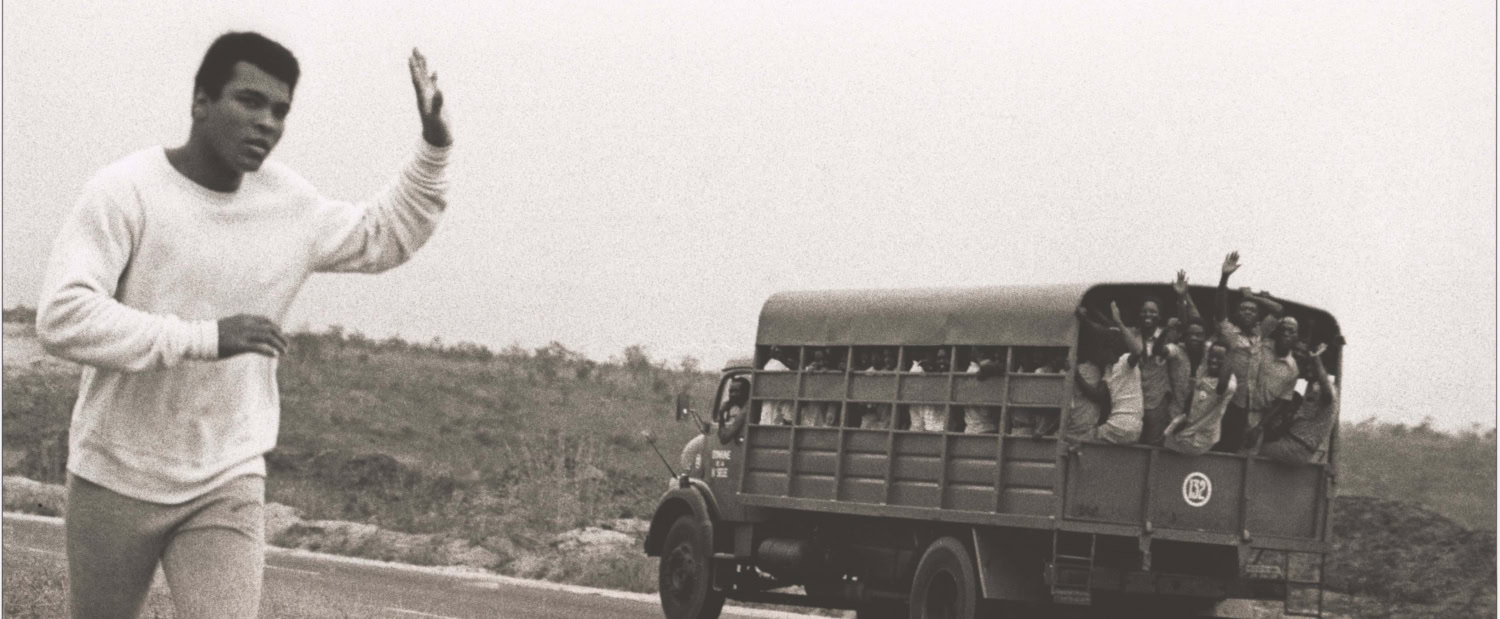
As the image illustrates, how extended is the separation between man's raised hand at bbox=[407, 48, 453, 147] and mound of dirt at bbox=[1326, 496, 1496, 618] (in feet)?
67.3

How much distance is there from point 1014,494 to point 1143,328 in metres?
1.39

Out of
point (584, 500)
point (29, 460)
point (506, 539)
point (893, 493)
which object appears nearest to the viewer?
point (893, 493)

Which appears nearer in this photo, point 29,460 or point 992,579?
point 992,579

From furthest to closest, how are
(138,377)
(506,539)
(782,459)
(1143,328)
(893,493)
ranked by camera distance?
(506,539)
(782,459)
(893,493)
(1143,328)
(138,377)

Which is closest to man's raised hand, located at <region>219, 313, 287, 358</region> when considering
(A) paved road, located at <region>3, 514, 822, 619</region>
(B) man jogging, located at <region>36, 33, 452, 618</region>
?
(B) man jogging, located at <region>36, 33, 452, 618</region>

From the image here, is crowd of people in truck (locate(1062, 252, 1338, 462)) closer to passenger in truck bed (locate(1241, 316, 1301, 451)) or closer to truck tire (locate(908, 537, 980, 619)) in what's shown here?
passenger in truck bed (locate(1241, 316, 1301, 451))

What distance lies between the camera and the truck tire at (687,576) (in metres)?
18.8

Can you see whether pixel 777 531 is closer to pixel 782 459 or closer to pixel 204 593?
pixel 782 459

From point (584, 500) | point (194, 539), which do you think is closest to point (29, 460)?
point (584, 500)

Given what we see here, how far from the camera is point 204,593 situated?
5059mm

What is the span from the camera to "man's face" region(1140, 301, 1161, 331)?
49.8 feet

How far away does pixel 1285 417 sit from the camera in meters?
15.8

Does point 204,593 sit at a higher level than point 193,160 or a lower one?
lower

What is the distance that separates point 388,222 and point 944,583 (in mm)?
11272
